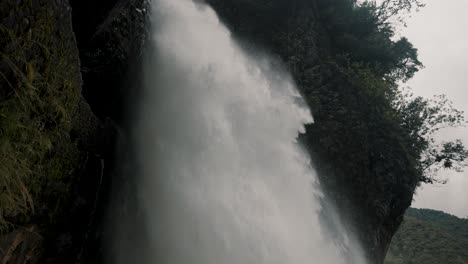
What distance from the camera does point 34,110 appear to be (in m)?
3.15

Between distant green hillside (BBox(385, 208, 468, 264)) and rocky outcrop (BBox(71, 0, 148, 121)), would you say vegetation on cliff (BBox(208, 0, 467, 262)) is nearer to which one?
rocky outcrop (BBox(71, 0, 148, 121))

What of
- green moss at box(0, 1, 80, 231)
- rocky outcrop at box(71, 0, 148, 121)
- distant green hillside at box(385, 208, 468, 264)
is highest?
distant green hillside at box(385, 208, 468, 264)

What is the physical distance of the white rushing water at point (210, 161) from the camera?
738 cm

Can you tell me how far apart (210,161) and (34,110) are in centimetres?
560

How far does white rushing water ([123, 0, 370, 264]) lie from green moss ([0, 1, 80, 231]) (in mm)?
3034

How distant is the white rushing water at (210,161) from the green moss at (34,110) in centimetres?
303

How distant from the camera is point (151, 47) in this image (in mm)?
8586

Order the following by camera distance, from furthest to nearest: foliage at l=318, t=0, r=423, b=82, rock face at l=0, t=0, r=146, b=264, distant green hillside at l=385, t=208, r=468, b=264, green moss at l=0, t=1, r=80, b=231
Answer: distant green hillside at l=385, t=208, r=468, b=264 < foliage at l=318, t=0, r=423, b=82 < rock face at l=0, t=0, r=146, b=264 < green moss at l=0, t=1, r=80, b=231

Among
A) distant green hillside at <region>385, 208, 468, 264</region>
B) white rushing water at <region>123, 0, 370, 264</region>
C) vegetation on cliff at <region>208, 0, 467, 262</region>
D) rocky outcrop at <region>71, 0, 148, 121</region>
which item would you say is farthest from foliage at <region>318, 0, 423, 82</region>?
distant green hillside at <region>385, 208, 468, 264</region>

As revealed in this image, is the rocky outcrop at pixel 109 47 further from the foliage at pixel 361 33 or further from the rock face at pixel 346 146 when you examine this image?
the foliage at pixel 361 33

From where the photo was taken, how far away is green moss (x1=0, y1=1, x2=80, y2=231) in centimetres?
238

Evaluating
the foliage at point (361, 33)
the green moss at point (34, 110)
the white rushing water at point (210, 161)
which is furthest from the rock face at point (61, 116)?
the foliage at point (361, 33)

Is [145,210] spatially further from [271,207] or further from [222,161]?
[271,207]

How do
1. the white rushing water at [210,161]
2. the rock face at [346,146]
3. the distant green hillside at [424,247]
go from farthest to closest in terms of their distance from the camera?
the distant green hillside at [424,247] → the rock face at [346,146] → the white rushing water at [210,161]
